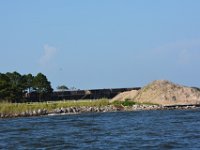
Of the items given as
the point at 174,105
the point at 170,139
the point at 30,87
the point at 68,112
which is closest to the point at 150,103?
the point at 174,105

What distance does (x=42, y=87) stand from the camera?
12438 centimetres

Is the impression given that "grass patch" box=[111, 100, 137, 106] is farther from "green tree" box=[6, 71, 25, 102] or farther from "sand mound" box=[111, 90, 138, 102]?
"green tree" box=[6, 71, 25, 102]

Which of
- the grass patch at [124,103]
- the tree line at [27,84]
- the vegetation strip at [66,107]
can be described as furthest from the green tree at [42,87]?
the vegetation strip at [66,107]

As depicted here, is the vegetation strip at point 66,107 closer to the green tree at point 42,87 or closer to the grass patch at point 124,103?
the grass patch at point 124,103

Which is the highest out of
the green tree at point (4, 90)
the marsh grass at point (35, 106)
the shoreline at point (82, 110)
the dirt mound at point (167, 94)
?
the green tree at point (4, 90)

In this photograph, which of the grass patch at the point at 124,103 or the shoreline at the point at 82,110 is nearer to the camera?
the shoreline at the point at 82,110

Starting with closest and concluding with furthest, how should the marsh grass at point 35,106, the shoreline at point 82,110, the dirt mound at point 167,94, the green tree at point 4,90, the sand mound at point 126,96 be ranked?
the shoreline at point 82,110
the marsh grass at point 35,106
the dirt mound at point 167,94
the sand mound at point 126,96
the green tree at point 4,90

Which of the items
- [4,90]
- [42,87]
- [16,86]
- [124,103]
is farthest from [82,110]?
[42,87]

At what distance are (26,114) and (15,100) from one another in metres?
25.5

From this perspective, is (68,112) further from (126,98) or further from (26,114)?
(126,98)

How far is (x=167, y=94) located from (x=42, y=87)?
3199cm

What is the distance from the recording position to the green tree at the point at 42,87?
124375 millimetres

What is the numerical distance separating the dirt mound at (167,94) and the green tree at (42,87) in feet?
81.9

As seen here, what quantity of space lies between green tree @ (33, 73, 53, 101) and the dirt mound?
25.0 meters
